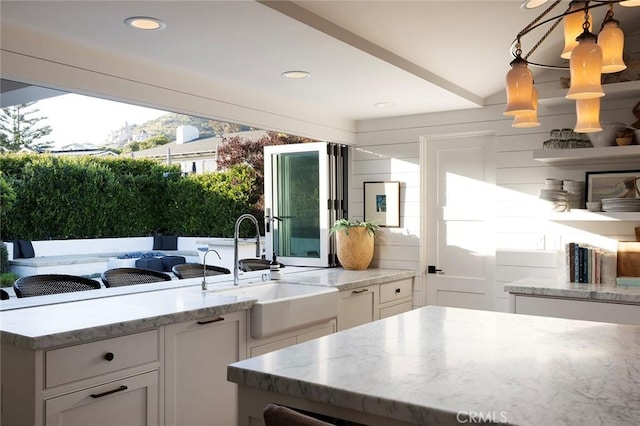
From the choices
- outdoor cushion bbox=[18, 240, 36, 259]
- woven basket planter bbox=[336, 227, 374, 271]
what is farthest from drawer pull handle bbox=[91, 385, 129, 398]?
outdoor cushion bbox=[18, 240, 36, 259]

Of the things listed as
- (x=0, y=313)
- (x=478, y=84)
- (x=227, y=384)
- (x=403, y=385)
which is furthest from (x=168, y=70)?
(x=403, y=385)

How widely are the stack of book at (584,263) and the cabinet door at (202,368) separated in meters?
2.32

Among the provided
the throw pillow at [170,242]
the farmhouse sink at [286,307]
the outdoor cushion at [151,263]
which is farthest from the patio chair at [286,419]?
the throw pillow at [170,242]

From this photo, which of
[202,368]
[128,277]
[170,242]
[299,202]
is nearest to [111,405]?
[202,368]

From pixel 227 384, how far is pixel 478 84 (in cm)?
282

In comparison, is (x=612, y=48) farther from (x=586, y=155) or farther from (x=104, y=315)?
(x=104, y=315)

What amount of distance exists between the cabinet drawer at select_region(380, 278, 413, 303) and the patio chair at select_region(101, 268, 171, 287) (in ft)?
5.62

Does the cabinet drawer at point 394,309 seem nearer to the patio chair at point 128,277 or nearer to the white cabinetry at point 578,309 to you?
the white cabinetry at point 578,309

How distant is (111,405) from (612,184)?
3475 millimetres

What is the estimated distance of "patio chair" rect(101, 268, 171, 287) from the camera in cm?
339

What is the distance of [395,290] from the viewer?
15.1 ft

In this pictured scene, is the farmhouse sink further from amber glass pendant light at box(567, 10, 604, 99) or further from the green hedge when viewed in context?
the green hedge

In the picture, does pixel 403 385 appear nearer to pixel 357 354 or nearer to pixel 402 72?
pixel 357 354

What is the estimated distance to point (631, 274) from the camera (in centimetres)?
369
